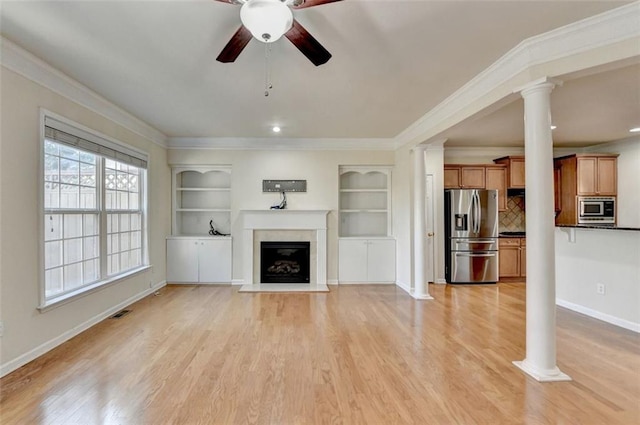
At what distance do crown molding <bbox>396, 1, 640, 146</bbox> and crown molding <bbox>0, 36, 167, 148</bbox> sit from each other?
4002 mm

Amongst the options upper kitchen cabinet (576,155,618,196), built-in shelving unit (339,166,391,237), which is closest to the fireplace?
built-in shelving unit (339,166,391,237)

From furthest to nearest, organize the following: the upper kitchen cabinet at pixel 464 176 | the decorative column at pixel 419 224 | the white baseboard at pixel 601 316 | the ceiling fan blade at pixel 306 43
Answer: the upper kitchen cabinet at pixel 464 176 < the decorative column at pixel 419 224 < the white baseboard at pixel 601 316 < the ceiling fan blade at pixel 306 43

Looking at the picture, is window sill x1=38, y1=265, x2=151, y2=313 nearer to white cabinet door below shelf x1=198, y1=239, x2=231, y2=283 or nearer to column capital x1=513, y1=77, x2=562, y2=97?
white cabinet door below shelf x1=198, y1=239, x2=231, y2=283

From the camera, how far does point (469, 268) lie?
5809 mm

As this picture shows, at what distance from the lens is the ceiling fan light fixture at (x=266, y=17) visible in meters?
1.69

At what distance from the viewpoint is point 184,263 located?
5762 mm

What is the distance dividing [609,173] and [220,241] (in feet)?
23.5

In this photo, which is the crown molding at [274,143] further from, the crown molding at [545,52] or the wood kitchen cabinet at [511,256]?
the wood kitchen cabinet at [511,256]

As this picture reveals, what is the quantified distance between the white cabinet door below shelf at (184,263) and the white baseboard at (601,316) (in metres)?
5.78

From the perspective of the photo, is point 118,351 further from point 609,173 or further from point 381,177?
point 609,173

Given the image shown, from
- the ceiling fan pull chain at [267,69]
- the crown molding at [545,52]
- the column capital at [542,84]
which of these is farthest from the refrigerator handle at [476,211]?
the ceiling fan pull chain at [267,69]

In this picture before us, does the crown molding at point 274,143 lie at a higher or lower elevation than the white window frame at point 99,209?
higher

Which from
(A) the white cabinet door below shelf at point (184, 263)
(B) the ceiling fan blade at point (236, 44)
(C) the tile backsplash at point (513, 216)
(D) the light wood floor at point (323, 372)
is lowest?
Answer: (D) the light wood floor at point (323, 372)

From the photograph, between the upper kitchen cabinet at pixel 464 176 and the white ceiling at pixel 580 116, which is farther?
the upper kitchen cabinet at pixel 464 176
